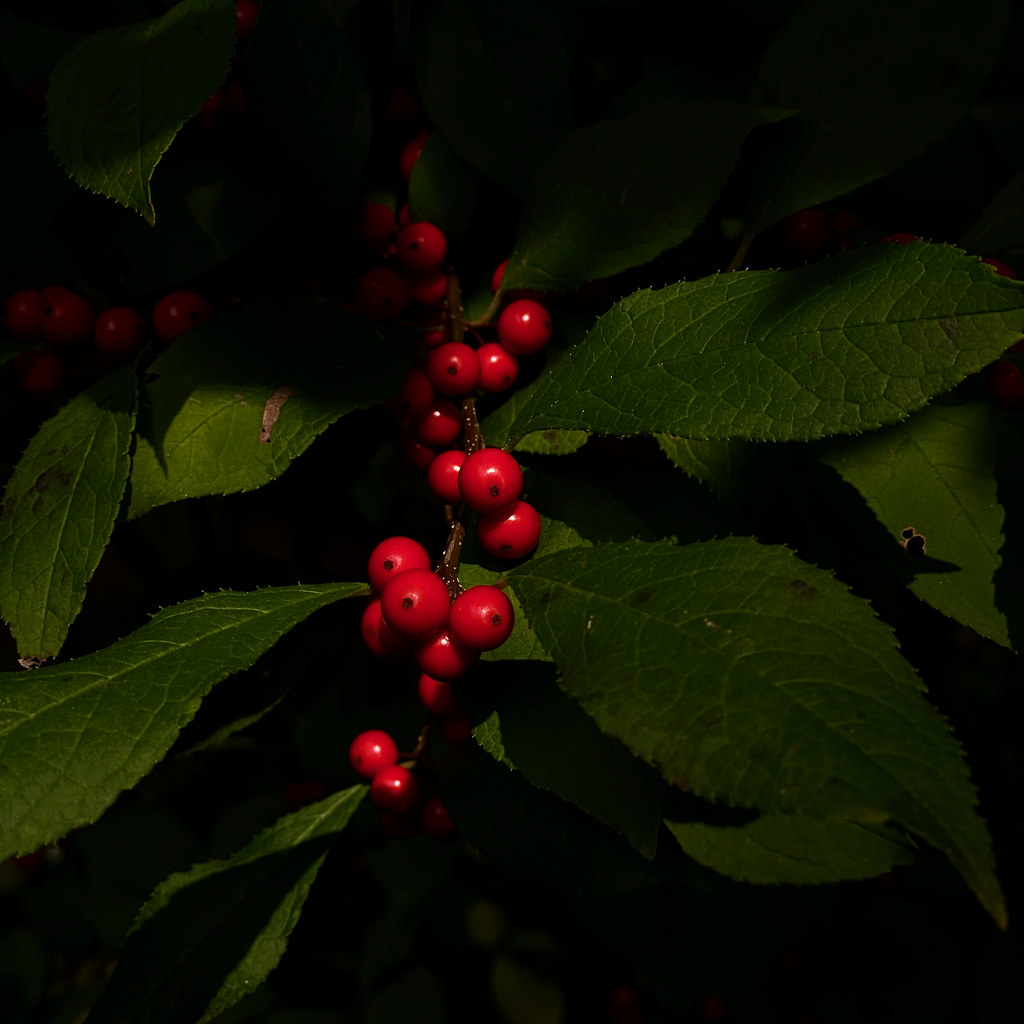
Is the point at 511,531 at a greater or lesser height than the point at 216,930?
greater

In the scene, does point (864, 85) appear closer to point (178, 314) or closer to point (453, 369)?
point (453, 369)

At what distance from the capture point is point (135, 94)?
3.01 feet

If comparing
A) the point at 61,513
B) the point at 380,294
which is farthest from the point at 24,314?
the point at 380,294

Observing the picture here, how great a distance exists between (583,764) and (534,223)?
2.52ft

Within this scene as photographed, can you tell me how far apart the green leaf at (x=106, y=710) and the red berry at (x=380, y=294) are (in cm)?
52

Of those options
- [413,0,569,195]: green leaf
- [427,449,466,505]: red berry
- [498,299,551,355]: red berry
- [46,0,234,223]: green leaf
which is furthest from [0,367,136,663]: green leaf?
[413,0,569,195]: green leaf

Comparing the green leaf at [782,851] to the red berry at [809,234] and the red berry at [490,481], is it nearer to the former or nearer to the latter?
the red berry at [490,481]

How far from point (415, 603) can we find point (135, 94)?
66 cm

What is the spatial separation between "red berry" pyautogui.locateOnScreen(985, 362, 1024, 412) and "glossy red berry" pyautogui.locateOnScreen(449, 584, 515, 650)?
31.8 inches

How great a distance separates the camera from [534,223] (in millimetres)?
1189

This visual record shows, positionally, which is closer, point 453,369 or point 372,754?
point 453,369

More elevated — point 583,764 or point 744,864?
point 583,764

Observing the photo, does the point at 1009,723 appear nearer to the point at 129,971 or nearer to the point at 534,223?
the point at 534,223

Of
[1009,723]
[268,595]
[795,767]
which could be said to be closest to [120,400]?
[268,595]
